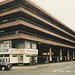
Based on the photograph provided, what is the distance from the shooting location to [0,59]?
24.0 metres

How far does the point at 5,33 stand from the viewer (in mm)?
37969

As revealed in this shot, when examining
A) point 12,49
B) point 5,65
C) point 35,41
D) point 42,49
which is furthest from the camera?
point 42,49

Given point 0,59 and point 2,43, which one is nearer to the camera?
point 0,59

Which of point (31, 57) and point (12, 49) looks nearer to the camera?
point (12, 49)

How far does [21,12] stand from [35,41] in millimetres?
9400

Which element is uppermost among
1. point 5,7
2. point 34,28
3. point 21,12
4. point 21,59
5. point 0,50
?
point 5,7

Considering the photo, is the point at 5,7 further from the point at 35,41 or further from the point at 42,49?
the point at 42,49

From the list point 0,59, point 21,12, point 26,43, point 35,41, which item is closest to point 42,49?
point 35,41

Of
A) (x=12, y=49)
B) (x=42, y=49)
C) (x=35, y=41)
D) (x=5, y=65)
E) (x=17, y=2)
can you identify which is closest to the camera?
(x=5, y=65)

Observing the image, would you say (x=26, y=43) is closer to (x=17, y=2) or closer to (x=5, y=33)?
(x=5, y=33)

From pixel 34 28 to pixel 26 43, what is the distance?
204 inches

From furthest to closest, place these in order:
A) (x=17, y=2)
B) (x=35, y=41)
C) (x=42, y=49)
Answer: (x=42, y=49) → (x=35, y=41) → (x=17, y=2)

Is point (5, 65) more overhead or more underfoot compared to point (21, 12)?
more underfoot

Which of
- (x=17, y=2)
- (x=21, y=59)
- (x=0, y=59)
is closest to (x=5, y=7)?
(x=17, y=2)
